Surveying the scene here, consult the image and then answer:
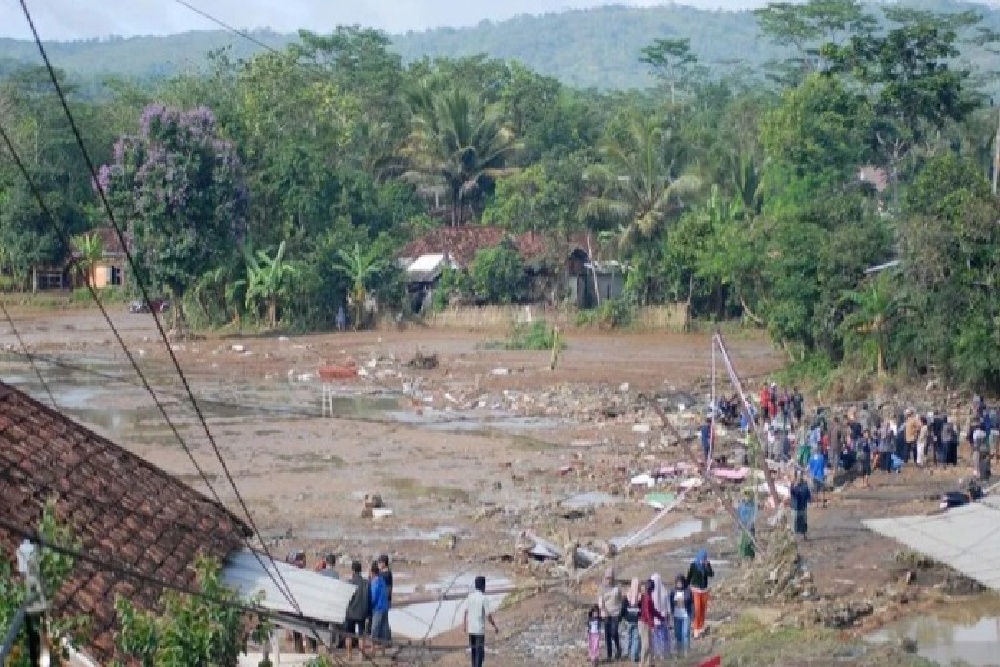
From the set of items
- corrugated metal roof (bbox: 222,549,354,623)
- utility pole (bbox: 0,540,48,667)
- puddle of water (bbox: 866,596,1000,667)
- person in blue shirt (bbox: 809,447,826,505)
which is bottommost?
person in blue shirt (bbox: 809,447,826,505)

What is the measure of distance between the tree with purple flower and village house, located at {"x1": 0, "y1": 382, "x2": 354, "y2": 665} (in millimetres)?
33139

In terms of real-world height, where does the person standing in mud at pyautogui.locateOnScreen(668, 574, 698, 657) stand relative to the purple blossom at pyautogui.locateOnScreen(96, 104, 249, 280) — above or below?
below

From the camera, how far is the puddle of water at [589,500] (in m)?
25.1

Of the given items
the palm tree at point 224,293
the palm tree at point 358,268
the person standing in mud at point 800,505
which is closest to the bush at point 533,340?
the palm tree at point 358,268

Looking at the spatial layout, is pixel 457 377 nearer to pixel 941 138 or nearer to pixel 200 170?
pixel 200 170

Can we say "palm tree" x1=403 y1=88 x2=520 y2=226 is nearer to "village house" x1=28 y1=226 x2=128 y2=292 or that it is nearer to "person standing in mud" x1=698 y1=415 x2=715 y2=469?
"village house" x1=28 y1=226 x2=128 y2=292

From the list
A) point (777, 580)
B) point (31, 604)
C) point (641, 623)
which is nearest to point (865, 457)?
point (777, 580)

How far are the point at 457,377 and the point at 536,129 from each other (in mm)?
27337

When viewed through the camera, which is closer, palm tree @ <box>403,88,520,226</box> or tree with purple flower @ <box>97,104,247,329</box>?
tree with purple flower @ <box>97,104,247,329</box>

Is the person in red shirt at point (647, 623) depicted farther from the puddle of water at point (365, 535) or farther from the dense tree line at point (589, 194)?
the dense tree line at point (589, 194)

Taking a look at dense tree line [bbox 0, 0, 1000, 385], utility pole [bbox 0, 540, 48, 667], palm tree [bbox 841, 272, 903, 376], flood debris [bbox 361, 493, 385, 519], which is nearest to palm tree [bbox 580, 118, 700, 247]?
dense tree line [bbox 0, 0, 1000, 385]

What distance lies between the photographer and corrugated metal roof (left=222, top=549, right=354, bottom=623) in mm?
13016

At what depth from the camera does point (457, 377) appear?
4034 centimetres

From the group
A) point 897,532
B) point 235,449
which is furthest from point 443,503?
point 897,532
